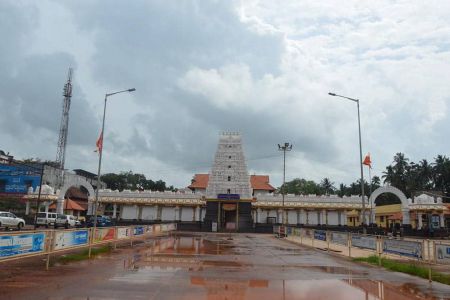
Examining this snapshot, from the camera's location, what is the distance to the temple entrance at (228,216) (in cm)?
6003

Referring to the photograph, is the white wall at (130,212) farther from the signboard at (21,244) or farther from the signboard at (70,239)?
the signboard at (21,244)

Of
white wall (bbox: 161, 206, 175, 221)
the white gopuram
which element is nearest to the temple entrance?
the white gopuram

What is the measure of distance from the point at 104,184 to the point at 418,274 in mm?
109920

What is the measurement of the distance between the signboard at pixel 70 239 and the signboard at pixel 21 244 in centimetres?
112

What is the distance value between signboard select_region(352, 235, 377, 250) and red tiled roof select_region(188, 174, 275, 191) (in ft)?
188

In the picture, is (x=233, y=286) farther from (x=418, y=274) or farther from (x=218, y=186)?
(x=218, y=186)

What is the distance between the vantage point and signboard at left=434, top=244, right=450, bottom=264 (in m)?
14.1

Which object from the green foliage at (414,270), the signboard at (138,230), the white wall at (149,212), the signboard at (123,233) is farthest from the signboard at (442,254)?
the white wall at (149,212)

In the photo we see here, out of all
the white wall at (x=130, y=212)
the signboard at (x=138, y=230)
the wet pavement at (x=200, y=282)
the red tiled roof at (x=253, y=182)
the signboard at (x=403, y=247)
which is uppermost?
the red tiled roof at (x=253, y=182)

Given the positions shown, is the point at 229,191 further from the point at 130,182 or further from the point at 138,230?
the point at 130,182

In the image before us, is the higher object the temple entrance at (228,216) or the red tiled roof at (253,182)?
the red tiled roof at (253,182)

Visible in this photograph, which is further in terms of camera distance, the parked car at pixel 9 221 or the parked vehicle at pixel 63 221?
the parked vehicle at pixel 63 221

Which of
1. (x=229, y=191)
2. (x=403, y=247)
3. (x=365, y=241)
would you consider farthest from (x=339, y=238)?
(x=229, y=191)

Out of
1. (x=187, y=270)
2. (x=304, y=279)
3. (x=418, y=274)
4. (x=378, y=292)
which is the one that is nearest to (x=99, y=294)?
(x=187, y=270)
